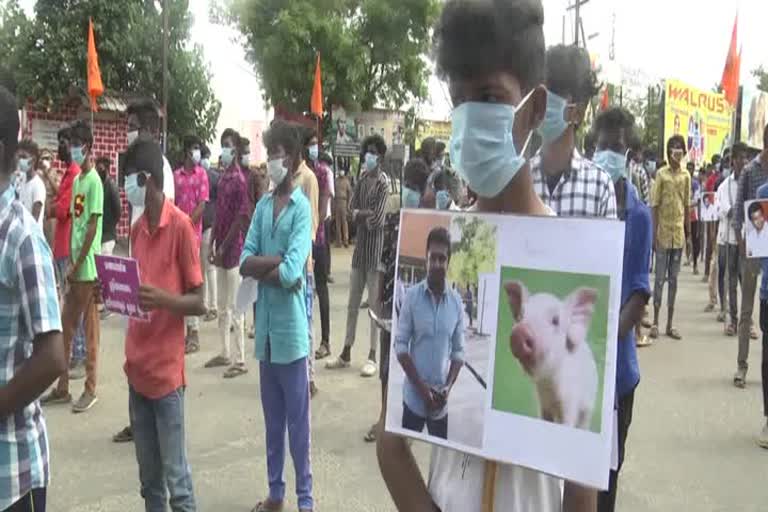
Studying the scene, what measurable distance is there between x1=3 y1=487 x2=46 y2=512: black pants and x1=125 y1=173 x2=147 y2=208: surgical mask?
174 centimetres

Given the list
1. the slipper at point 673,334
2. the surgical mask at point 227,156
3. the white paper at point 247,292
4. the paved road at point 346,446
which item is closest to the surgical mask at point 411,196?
the white paper at point 247,292

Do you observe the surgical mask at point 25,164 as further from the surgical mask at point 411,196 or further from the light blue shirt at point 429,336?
the light blue shirt at point 429,336

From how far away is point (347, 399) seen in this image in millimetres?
5965

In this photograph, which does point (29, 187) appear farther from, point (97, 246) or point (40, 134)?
point (40, 134)

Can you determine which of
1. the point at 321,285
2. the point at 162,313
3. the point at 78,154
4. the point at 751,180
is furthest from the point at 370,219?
the point at 162,313

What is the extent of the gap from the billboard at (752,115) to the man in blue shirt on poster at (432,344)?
21.8 m

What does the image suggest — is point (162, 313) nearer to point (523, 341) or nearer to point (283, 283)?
point (283, 283)

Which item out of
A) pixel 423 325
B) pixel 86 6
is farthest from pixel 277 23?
pixel 423 325

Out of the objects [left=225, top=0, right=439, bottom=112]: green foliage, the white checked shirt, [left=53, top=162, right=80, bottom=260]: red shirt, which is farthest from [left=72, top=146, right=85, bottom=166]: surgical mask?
[left=225, top=0, right=439, bottom=112]: green foliage

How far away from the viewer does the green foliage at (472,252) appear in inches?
54.1

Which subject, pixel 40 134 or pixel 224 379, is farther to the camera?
pixel 40 134

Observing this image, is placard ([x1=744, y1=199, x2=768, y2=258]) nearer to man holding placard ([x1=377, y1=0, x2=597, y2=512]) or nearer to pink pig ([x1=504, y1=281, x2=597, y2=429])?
man holding placard ([x1=377, y1=0, x2=597, y2=512])

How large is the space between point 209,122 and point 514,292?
19070mm

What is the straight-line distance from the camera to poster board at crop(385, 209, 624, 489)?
1.25 meters
